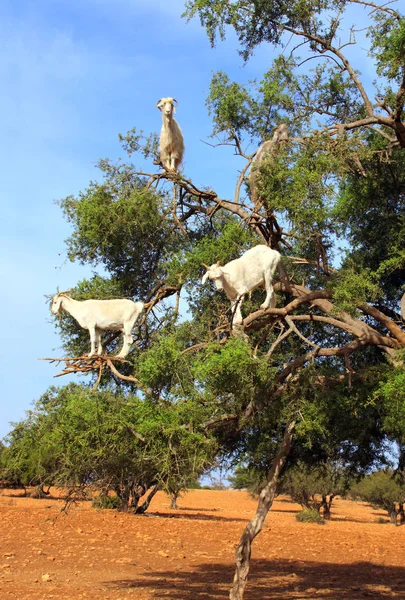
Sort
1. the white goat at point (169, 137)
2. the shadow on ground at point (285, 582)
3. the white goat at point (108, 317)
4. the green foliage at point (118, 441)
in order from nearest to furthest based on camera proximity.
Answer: the green foliage at point (118, 441) < the white goat at point (108, 317) < the shadow on ground at point (285, 582) < the white goat at point (169, 137)

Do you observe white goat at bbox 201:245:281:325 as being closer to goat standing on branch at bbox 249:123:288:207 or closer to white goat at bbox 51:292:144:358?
goat standing on branch at bbox 249:123:288:207

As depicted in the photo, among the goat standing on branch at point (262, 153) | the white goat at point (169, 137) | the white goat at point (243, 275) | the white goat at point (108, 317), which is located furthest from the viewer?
the white goat at point (169, 137)

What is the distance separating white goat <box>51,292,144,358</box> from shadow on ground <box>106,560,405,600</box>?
402cm

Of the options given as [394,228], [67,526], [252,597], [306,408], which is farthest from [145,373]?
[67,526]

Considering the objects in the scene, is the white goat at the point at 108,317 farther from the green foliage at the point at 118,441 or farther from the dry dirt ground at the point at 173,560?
the dry dirt ground at the point at 173,560

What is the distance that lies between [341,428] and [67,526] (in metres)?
9.60

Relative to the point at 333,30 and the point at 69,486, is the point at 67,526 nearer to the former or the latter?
the point at 69,486

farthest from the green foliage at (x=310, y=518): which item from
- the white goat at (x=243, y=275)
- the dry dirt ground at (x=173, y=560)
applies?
the white goat at (x=243, y=275)

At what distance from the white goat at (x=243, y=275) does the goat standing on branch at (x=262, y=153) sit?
4.23 feet

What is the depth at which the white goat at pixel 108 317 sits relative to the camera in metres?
9.90

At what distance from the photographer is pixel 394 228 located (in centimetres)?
1251

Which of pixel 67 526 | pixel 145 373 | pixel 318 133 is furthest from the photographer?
pixel 67 526

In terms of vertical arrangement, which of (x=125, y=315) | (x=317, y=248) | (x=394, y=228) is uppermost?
(x=394, y=228)

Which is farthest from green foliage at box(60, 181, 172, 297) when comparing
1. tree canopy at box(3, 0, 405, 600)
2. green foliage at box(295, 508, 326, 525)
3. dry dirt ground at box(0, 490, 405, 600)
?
green foliage at box(295, 508, 326, 525)
